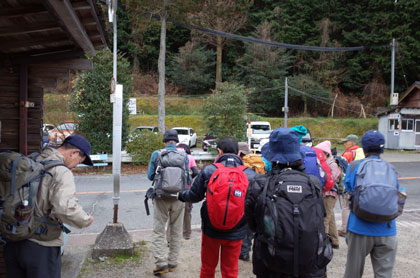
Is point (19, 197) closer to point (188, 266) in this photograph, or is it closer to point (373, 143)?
point (188, 266)

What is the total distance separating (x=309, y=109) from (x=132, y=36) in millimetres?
21956

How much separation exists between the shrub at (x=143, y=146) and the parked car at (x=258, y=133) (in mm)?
7003

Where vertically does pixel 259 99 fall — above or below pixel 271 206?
above

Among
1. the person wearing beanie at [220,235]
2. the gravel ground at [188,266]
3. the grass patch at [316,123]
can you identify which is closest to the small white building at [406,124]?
the grass patch at [316,123]

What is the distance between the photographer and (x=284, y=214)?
256 centimetres

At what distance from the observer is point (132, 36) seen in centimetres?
4253

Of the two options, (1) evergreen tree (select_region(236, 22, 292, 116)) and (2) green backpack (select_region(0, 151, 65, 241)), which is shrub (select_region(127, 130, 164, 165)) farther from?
(1) evergreen tree (select_region(236, 22, 292, 116))

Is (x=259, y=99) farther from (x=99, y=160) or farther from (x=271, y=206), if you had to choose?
(x=271, y=206)

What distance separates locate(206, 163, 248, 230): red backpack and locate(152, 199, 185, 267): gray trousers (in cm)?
137

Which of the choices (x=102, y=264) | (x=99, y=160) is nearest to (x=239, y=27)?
(x=99, y=160)

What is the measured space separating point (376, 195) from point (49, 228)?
9.19 ft

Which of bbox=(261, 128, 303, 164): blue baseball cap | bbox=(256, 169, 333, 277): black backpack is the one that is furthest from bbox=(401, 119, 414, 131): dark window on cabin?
bbox=(256, 169, 333, 277): black backpack

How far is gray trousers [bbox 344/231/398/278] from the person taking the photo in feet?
11.6

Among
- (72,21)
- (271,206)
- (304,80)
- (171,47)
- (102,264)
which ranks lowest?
(102,264)
